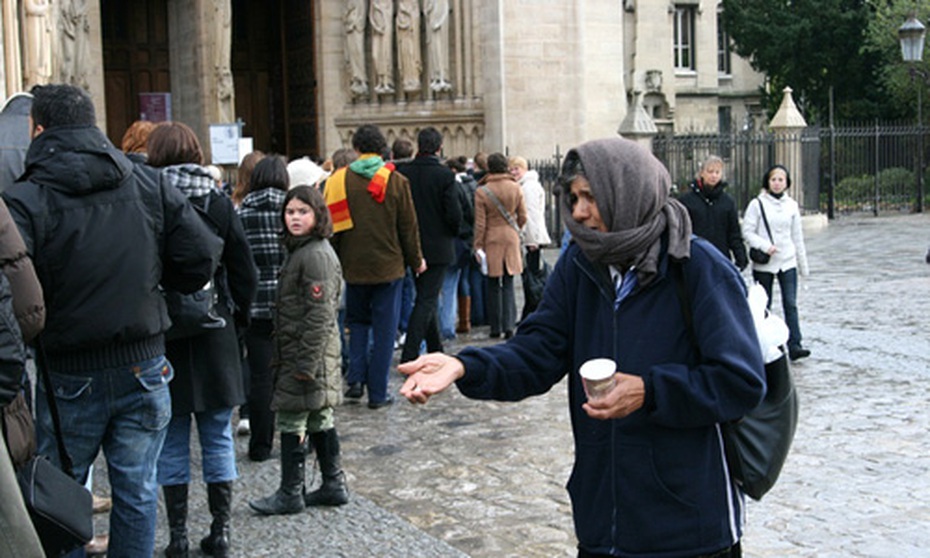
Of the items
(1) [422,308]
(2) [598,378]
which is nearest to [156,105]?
(1) [422,308]

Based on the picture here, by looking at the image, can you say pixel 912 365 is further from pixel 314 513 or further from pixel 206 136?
pixel 206 136

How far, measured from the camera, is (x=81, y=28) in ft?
64.7

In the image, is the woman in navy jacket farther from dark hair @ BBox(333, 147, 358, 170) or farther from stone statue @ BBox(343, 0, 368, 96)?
stone statue @ BBox(343, 0, 368, 96)

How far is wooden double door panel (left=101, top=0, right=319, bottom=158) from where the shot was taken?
75.8 ft

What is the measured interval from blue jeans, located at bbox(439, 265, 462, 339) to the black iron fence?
11.7 metres

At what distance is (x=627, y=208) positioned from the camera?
3.46m

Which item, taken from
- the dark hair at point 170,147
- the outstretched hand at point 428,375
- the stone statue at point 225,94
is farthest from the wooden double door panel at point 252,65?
the outstretched hand at point 428,375

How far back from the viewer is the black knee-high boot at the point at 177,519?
5.96 meters

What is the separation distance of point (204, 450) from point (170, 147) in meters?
1.39

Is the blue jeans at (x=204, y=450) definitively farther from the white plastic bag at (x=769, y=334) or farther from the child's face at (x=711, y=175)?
the child's face at (x=711, y=175)

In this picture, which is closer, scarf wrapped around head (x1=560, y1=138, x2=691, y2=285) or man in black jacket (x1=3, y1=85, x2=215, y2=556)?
scarf wrapped around head (x1=560, y1=138, x2=691, y2=285)

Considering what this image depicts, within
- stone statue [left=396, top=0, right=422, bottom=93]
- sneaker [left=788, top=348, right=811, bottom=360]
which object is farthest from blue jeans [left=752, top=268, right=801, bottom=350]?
stone statue [left=396, top=0, right=422, bottom=93]

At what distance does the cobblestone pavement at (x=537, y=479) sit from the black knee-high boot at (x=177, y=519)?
37 cm

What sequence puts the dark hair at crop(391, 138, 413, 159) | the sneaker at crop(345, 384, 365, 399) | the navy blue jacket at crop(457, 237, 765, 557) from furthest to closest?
the dark hair at crop(391, 138, 413, 159)
the sneaker at crop(345, 384, 365, 399)
the navy blue jacket at crop(457, 237, 765, 557)
